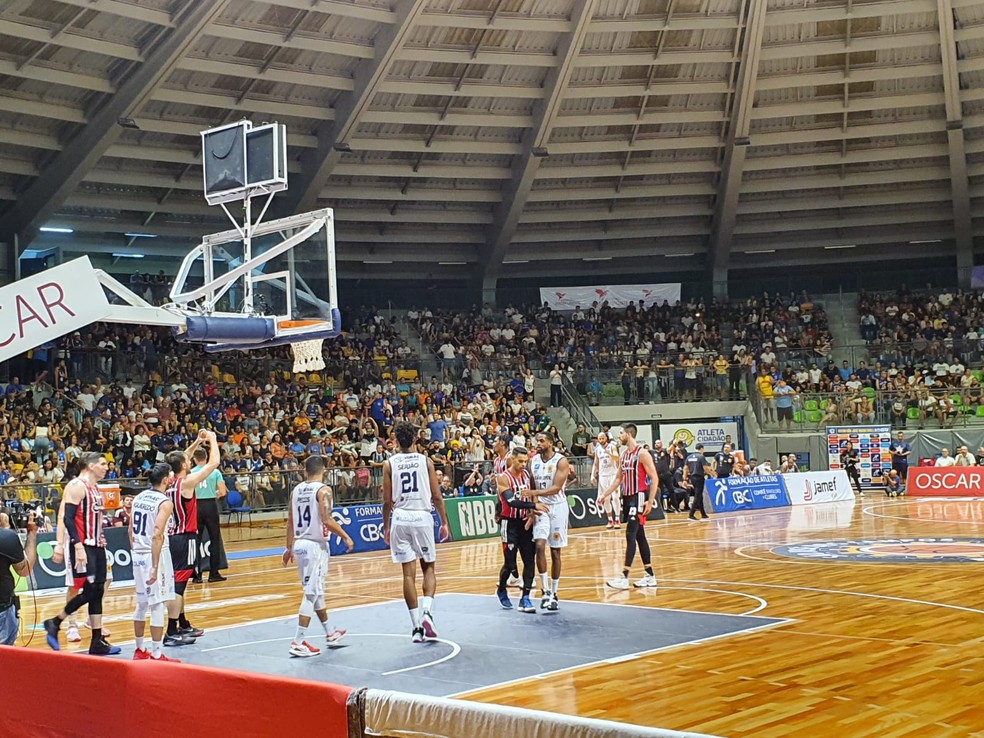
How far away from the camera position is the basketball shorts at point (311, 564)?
398 inches

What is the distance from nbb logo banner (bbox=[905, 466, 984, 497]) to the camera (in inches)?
1230

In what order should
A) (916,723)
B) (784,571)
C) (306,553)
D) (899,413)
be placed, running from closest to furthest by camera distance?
(916,723) < (306,553) < (784,571) < (899,413)

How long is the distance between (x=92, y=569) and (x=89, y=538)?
0.94 feet

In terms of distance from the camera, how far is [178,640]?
35.2 feet

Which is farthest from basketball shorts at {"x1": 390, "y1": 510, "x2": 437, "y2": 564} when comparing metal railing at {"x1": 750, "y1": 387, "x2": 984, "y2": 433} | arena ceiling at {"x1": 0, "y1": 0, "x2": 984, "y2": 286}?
metal railing at {"x1": 750, "y1": 387, "x2": 984, "y2": 433}

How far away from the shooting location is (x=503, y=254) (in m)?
41.1

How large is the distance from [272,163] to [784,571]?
9.18 metres

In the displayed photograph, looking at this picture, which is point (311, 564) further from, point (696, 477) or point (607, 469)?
point (696, 477)

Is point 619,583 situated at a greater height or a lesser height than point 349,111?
lesser

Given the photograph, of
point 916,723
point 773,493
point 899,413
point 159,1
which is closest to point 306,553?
point 916,723

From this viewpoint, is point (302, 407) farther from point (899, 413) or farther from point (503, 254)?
point (899, 413)

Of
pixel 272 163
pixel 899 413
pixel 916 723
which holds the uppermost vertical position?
pixel 272 163

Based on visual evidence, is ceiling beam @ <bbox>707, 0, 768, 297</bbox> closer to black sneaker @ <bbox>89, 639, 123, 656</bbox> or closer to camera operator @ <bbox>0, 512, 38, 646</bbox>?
black sneaker @ <bbox>89, 639, 123, 656</bbox>

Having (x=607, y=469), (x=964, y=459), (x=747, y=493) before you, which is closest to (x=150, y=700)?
(x=607, y=469)
